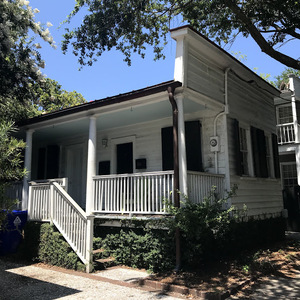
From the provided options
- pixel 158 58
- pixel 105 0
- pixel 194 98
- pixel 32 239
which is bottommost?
pixel 32 239

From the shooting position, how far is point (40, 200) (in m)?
8.16

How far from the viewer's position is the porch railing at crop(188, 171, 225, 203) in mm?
6806

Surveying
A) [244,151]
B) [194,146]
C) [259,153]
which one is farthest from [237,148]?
[259,153]

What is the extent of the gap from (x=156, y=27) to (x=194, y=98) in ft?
20.7

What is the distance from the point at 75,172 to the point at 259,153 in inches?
275

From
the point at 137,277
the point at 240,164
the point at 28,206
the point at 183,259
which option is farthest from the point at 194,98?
the point at 28,206

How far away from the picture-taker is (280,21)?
29.5 feet

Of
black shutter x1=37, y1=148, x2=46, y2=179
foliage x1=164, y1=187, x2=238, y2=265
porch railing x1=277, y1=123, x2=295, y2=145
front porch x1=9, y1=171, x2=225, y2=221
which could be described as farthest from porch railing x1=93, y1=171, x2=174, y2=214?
porch railing x1=277, y1=123, x2=295, y2=145

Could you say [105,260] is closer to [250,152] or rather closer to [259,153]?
[250,152]

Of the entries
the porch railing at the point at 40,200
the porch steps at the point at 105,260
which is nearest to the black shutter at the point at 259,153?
the porch steps at the point at 105,260

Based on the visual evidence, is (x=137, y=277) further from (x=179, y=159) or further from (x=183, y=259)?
(x=179, y=159)

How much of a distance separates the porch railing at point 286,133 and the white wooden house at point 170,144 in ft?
12.5

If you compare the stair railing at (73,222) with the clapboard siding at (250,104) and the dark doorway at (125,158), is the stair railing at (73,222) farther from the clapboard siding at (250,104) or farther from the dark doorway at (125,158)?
the clapboard siding at (250,104)

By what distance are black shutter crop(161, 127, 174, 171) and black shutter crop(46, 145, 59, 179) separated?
16.4 ft
